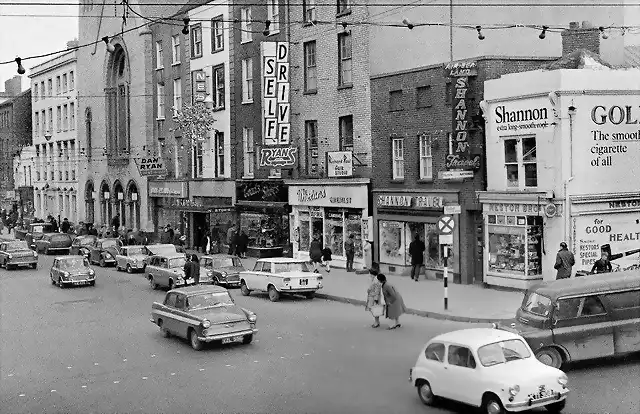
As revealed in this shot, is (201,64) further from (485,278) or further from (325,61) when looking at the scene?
(485,278)

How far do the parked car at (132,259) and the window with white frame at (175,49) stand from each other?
16995mm

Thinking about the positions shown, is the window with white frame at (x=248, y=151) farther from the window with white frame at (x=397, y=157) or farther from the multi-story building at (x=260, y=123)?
the window with white frame at (x=397, y=157)

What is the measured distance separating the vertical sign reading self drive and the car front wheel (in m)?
27.2

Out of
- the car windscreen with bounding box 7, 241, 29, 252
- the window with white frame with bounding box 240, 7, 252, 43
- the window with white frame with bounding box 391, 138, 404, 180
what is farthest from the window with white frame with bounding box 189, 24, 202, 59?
the window with white frame with bounding box 391, 138, 404, 180

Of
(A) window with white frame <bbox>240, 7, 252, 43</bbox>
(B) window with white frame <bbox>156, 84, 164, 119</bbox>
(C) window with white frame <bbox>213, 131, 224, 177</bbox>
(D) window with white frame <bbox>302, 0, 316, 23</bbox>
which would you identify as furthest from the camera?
(B) window with white frame <bbox>156, 84, 164, 119</bbox>

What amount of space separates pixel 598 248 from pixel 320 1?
19.3 meters

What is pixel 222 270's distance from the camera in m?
33.6

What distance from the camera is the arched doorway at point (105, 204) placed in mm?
68125

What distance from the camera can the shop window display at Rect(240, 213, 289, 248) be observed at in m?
43.9

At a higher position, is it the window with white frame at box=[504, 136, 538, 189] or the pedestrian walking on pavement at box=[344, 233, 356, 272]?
the window with white frame at box=[504, 136, 538, 189]

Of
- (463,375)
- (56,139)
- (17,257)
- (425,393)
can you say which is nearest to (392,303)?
(425,393)

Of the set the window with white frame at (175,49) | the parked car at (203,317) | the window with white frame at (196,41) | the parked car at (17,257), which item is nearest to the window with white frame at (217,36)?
the window with white frame at (196,41)

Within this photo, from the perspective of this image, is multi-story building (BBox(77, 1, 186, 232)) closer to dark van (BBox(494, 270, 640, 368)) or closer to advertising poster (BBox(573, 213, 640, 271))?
advertising poster (BBox(573, 213, 640, 271))

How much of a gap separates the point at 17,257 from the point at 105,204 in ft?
80.3
